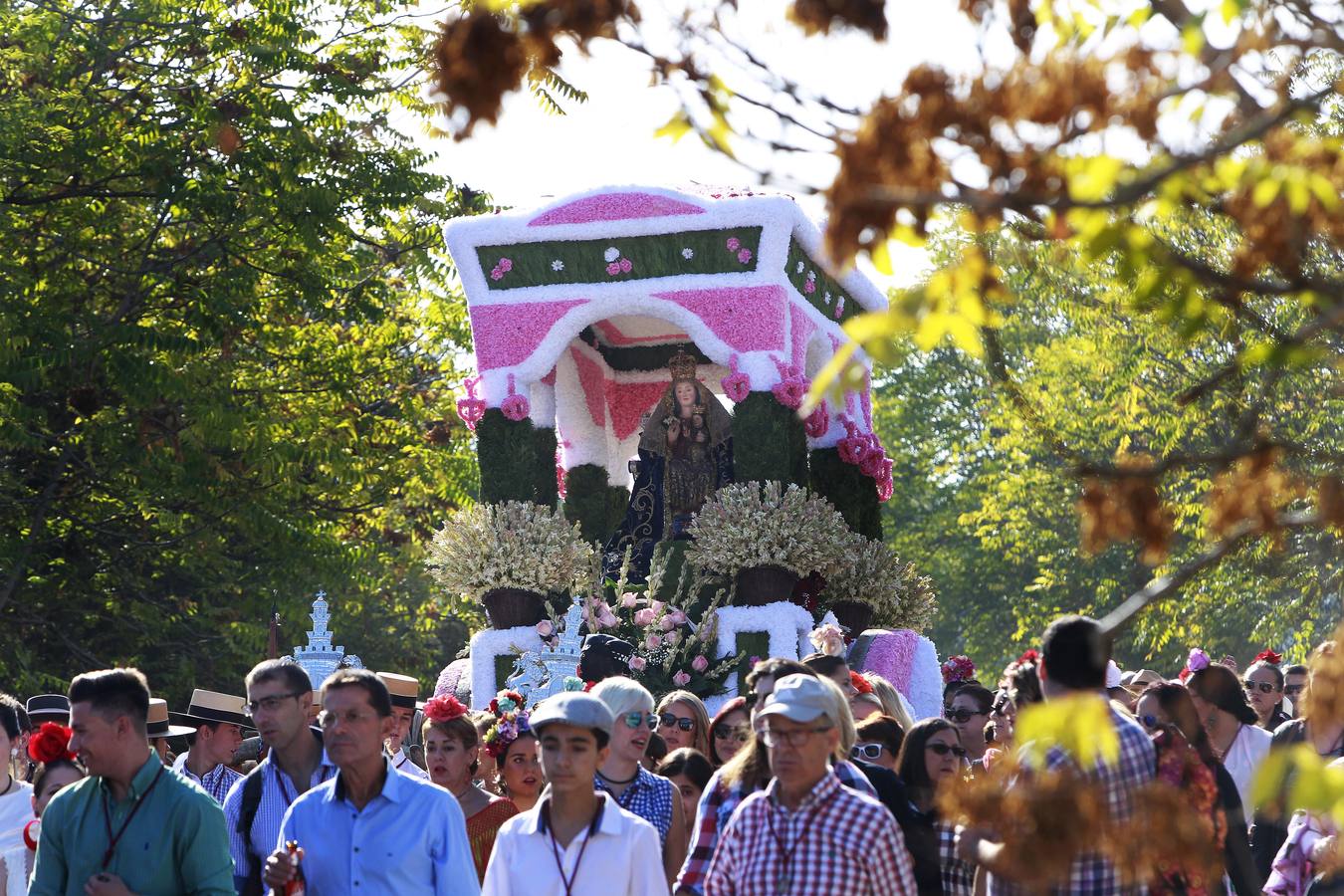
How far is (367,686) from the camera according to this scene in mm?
6438

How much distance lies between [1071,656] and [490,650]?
1203 cm

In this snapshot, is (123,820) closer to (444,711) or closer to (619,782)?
(619,782)

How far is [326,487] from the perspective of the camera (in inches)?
874

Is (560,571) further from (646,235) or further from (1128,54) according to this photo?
(1128,54)

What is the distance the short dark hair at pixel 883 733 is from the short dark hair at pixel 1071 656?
2836 mm

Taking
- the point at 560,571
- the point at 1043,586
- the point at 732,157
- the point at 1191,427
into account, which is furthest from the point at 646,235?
the point at 1043,586

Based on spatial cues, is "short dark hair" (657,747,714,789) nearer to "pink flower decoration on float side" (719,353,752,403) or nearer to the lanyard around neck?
the lanyard around neck

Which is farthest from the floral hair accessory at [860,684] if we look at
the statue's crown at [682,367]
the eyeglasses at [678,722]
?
the statue's crown at [682,367]

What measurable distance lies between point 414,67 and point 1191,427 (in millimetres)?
11327

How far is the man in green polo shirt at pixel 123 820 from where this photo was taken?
20.0ft

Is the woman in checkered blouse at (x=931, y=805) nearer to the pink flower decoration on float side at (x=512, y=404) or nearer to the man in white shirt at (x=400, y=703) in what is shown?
the man in white shirt at (x=400, y=703)

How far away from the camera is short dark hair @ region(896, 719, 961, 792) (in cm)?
713

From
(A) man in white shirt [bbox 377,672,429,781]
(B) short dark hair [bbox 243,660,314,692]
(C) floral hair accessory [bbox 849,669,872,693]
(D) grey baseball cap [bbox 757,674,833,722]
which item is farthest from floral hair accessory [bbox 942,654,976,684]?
(D) grey baseball cap [bbox 757,674,833,722]

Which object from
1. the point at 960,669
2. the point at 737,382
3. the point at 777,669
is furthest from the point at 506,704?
the point at 737,382
